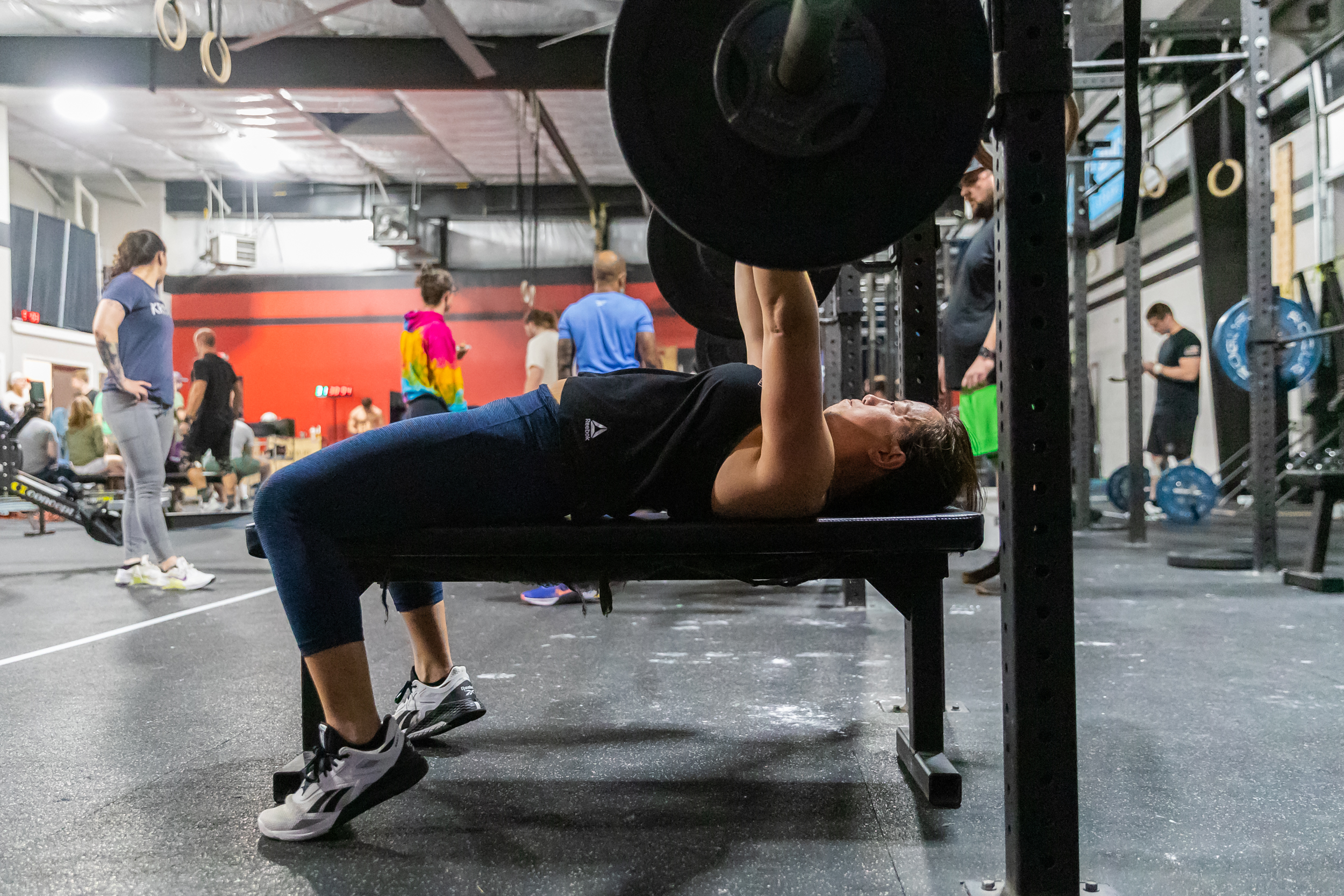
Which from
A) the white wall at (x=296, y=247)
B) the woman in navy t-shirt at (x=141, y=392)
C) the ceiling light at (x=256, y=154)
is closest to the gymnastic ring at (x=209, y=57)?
the woman in navy t-shirt at (x=141, y=392)

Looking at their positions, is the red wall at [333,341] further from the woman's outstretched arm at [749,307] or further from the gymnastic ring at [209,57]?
the woman's outstretched arm at [749,307]

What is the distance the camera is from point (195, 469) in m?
6.94

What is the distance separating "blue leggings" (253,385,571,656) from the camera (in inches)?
44.0

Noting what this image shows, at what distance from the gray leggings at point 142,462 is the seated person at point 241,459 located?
354cm

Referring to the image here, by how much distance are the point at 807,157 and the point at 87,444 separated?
7191 millimetres

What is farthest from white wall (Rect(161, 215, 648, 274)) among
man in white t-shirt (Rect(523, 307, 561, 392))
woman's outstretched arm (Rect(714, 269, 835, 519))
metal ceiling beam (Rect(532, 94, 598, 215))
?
woman's outstretched arm (Rect(714, 269, 835, 519))

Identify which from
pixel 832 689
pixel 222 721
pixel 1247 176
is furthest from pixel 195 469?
pixel 1247 176

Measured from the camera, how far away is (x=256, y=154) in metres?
9.90

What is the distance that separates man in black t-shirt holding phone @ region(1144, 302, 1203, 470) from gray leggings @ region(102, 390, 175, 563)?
5545 millimetres

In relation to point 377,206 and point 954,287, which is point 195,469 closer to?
point 377,206

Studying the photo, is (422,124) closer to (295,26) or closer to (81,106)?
(81,106)

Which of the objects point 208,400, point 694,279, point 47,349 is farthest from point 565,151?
point 694,279

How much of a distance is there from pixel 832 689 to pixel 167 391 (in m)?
2.78

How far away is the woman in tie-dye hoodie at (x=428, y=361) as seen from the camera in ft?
10.5
